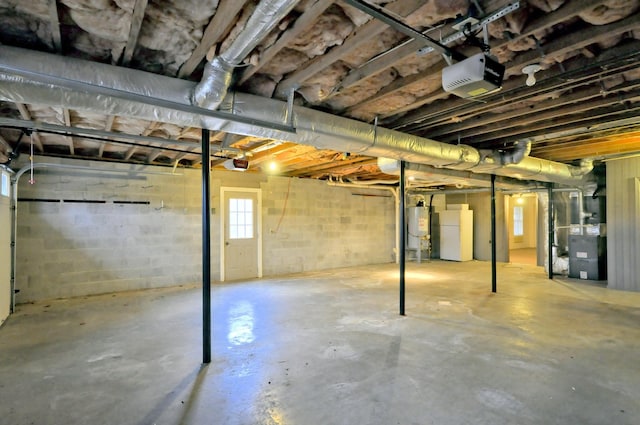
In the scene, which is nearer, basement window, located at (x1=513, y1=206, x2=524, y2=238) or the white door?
the white door

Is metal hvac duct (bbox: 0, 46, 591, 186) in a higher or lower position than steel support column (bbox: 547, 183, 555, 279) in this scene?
higher

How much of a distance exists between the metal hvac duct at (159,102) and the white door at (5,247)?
2.75m

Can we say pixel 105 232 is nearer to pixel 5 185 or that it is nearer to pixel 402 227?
pixel 5 185

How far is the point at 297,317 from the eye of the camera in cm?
398

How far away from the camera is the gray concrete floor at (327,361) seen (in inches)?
81.8

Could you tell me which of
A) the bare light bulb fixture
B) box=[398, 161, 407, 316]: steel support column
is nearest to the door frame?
Answer: box=[398, 161, 407, 316]: steel support column

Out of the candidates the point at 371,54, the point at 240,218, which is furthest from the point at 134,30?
the point at 240,218

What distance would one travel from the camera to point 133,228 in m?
5.44

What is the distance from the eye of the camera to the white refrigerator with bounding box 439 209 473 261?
350 inches

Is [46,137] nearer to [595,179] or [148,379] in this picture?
[148,379]

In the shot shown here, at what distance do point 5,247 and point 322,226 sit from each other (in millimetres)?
5229

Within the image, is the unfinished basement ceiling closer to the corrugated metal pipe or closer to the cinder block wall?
the corrugated metal pipe

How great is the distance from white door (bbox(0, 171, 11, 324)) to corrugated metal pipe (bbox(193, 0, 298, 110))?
3.23m

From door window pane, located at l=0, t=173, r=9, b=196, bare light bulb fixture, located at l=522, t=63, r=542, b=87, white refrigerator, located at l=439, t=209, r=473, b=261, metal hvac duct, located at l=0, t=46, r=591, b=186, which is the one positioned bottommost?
white refrigerator, located at l=439, t=209, r=473, b=261
